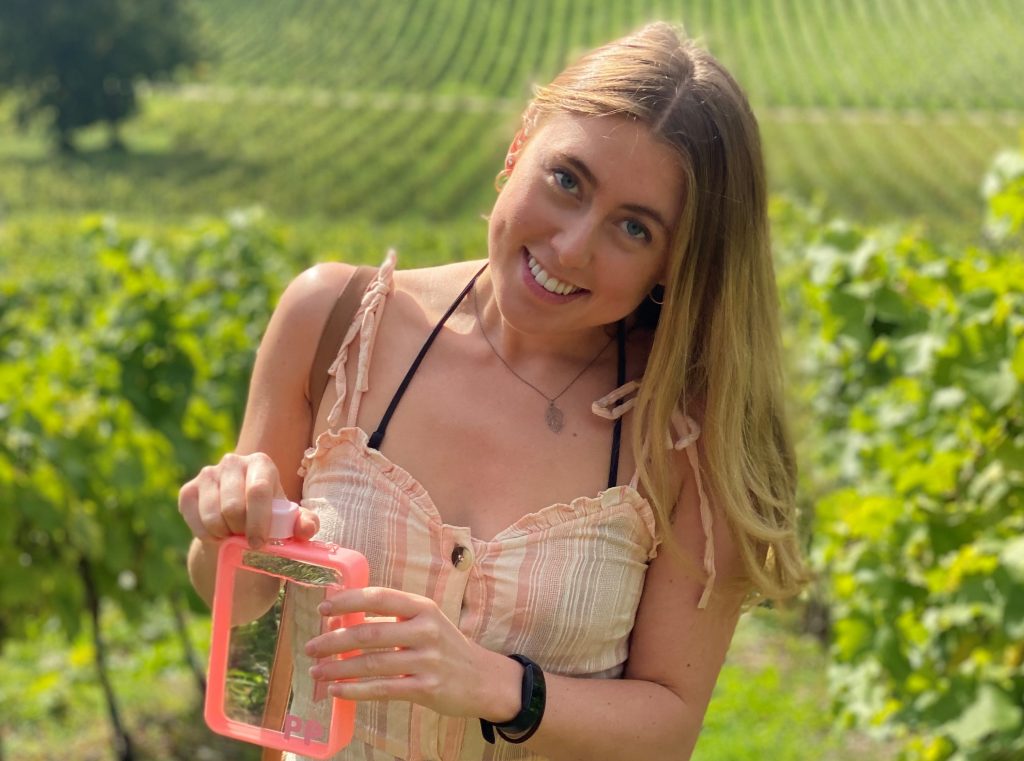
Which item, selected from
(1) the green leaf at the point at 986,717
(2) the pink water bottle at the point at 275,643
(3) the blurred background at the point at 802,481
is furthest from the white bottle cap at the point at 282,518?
(1) the green leaf at the point at 986,717

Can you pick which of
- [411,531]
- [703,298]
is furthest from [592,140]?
[411,531]

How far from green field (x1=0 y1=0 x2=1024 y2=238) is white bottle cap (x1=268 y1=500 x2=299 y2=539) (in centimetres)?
2286

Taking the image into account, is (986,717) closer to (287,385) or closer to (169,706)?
(287,385)

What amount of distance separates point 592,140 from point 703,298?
24cm

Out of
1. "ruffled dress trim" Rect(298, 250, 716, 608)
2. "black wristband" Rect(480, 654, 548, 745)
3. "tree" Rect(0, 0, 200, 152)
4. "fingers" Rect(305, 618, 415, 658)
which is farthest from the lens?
"tree" Rect(0, 0, 200, 152)

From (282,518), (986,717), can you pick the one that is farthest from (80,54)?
(282,518)

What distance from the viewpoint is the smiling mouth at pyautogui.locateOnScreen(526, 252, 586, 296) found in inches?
58.0

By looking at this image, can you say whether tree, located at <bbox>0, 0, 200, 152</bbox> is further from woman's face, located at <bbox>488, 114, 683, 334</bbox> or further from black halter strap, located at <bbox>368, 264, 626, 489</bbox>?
woman's face, located at <bbox>488, 114, 683, 334</bbox>

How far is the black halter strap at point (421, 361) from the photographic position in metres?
1.53

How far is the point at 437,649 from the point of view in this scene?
4.24 feet

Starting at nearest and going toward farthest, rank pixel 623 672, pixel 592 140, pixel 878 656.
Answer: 1. pixel 592 140
2. pixel 623 672
3. pixel 878 656

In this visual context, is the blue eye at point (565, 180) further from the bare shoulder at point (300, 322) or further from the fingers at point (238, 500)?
the fingers at point (238, 500)

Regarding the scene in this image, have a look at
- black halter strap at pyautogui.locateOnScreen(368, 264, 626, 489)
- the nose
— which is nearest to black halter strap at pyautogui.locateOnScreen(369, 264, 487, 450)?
black halter strap at pyautogui.locateOnScreen(368, 264, 626, 489)

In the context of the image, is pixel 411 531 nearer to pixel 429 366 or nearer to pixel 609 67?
pixel 429 366
